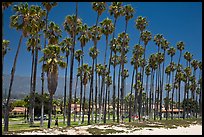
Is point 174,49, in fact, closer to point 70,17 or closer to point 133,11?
point 133,11

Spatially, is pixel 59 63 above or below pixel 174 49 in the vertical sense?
below

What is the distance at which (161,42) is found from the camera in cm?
7888

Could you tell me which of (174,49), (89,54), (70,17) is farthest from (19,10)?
(174,49)

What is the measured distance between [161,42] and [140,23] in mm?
18096

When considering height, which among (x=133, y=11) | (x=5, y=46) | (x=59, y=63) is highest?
(x=133, y=11)

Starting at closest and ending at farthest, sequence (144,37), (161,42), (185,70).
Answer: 1. (144,37)
2. (161,42)
3. (185,70)

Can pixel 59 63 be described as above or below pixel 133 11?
below

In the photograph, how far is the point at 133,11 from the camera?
53.6 metres

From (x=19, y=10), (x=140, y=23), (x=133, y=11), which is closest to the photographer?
(x=19, y=10)

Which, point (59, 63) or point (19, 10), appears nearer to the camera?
point (19, 10)

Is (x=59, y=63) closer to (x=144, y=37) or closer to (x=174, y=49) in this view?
(x=144, y=37)

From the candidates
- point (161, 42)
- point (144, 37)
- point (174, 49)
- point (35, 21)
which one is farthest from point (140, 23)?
point (35, 21)

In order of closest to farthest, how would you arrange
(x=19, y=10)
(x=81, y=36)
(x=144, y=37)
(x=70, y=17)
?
1. (x=19, y=10)
2. (x=70, y=17)
3. (x=81, y=36)
4. (x=144, y=37)

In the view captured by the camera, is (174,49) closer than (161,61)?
No
